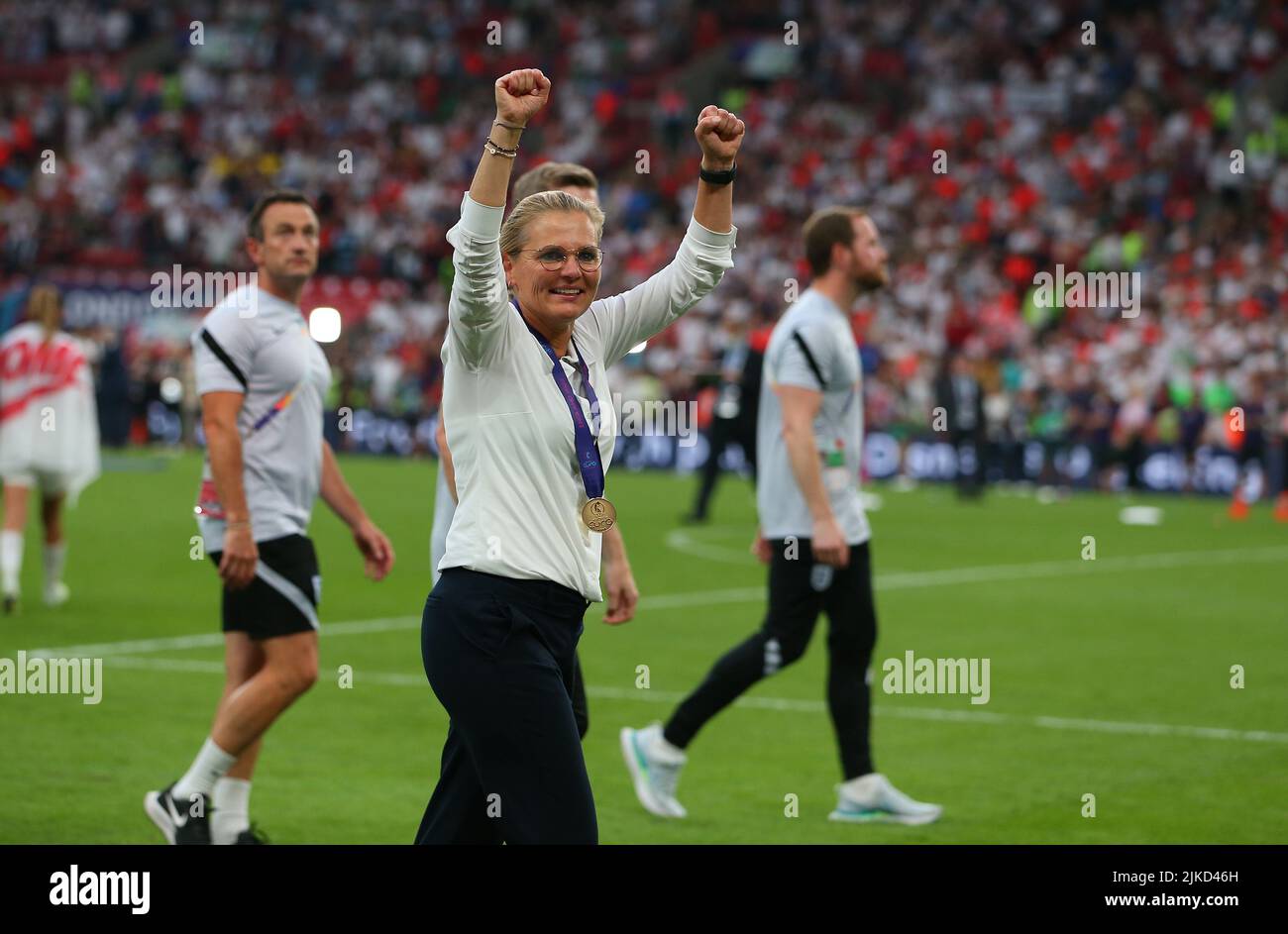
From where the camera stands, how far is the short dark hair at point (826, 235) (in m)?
8.56

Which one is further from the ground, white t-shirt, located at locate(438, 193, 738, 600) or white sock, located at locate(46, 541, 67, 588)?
white t-shirt, located at locate(438, 193, 738, 600)

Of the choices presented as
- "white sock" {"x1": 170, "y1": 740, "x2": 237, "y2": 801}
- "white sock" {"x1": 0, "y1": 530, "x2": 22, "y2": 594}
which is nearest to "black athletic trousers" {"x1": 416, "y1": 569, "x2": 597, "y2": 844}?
"white sock" {"x1": 170, "y1": 740, "x2": 237, "y2": 801}

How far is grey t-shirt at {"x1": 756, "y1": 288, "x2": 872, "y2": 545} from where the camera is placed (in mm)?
8453

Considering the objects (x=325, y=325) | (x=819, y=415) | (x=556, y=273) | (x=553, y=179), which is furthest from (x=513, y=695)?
(x=325, y=325)

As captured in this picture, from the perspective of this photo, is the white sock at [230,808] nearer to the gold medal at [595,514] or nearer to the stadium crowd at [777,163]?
the gold medal at [595,514]

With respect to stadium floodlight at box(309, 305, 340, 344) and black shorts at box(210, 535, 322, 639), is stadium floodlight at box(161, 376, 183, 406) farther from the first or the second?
black shorts at box(210, 535, 322, 639)

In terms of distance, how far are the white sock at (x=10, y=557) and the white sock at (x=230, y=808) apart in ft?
23.5

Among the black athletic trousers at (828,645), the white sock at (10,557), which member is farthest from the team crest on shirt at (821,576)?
the white sock at (10,557)

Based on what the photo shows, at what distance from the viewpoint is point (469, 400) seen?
5195 mm

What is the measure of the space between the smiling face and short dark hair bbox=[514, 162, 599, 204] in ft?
5.91

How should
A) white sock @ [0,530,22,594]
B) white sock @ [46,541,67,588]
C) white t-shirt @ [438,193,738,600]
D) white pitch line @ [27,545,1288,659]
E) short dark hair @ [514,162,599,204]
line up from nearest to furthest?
white t-shirt @ [438,193,738,600]
short dark hair @ [514,162,599,204]
white pitch line @ [27,545,1288,659]
white sock @ [0,530,22,594]
white sock @ [46,541,67,588]

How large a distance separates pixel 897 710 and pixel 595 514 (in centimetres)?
604

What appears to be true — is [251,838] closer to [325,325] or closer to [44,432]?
[44,432]
